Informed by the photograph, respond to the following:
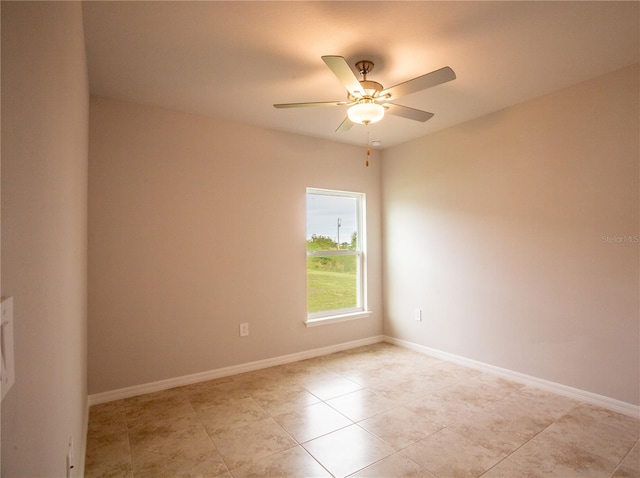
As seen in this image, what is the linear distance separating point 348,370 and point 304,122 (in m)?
2.53

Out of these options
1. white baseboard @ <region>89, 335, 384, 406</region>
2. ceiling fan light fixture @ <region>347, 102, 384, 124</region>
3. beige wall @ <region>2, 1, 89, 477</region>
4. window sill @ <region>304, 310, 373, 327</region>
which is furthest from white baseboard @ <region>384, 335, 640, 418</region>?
beige wall @ <region>2, 1, 89, 477</region>

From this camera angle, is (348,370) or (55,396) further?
(348,370)

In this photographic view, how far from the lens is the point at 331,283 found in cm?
416

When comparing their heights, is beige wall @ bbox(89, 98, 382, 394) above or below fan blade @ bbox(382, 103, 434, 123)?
below

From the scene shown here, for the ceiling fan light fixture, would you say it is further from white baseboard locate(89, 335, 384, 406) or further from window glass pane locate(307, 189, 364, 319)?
white baseboard locate(89, 335, 384, 406)

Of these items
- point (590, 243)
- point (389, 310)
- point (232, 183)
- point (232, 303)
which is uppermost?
point (232, 183)

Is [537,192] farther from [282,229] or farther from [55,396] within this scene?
[55,396]

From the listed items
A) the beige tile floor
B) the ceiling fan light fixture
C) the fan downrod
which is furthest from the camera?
the fan downrod

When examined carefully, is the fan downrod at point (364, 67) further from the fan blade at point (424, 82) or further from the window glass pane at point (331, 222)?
the window glass pane at point (331, 222)

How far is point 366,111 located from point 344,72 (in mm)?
353

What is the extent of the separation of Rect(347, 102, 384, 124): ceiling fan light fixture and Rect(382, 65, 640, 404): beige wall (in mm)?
1687

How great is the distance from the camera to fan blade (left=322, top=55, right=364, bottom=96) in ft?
5.87

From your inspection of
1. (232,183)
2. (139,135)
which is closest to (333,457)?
(232,183)

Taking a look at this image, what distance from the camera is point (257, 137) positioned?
11.6 feet
